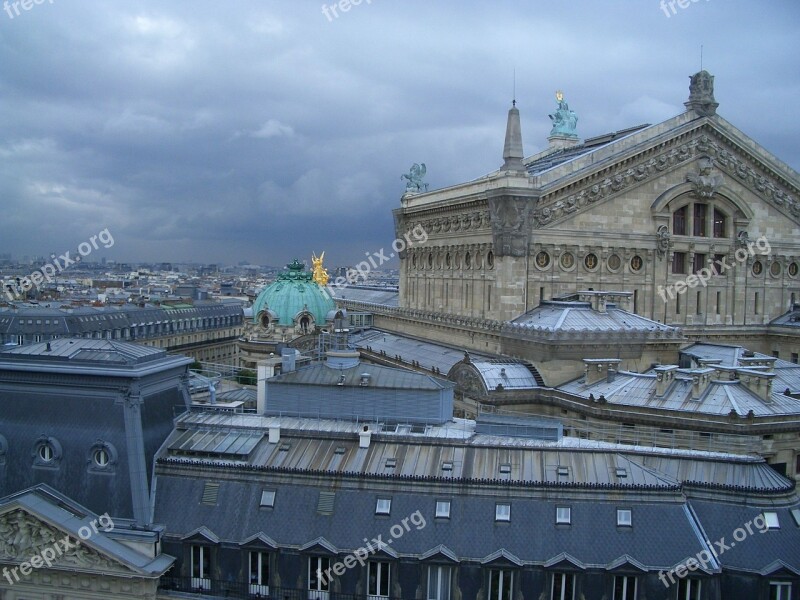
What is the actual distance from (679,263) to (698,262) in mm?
1818

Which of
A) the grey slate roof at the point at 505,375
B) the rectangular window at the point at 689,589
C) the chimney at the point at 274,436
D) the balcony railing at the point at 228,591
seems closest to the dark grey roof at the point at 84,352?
the chimney at the point at 274,436

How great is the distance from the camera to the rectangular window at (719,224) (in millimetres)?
70625

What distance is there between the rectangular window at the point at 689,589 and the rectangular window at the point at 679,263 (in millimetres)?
42318

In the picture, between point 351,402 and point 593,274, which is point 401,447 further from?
point 593,274

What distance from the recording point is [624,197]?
6600cm

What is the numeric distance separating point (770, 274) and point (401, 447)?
1990 inches

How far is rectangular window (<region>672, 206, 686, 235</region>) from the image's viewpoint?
6844cm

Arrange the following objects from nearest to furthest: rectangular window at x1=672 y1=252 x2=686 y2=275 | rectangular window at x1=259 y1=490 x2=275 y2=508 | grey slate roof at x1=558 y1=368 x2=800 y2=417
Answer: rectangular window at x1=259 y1=490 x2=275 y2=508, grey slate roof at x1=558 y1=368 x2=800 y2=417, rectangular window at x1=672 y1=252 x2=686 y2=275

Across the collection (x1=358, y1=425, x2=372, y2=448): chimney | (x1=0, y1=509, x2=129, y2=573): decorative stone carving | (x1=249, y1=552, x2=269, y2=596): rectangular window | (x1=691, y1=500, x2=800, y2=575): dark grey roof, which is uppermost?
(x1=358, y1=425, x2=372, y2=448): chimney

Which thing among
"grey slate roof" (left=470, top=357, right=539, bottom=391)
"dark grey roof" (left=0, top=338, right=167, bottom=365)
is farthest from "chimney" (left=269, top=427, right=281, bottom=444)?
"grey slate roof" (left=470, top=357, right=539, bottom=391)

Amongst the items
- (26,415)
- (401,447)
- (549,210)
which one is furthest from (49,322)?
(401,447)

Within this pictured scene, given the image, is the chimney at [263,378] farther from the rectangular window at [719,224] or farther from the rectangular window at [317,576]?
the rectangular window at [719,224]

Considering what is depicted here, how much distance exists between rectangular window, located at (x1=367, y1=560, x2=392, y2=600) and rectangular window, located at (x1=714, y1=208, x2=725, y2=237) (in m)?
50.0

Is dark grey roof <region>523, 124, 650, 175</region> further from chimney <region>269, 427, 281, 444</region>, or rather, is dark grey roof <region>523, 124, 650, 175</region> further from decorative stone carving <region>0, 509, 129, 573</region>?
decorative stone carving <region>0, 509, 129, 573</region>
